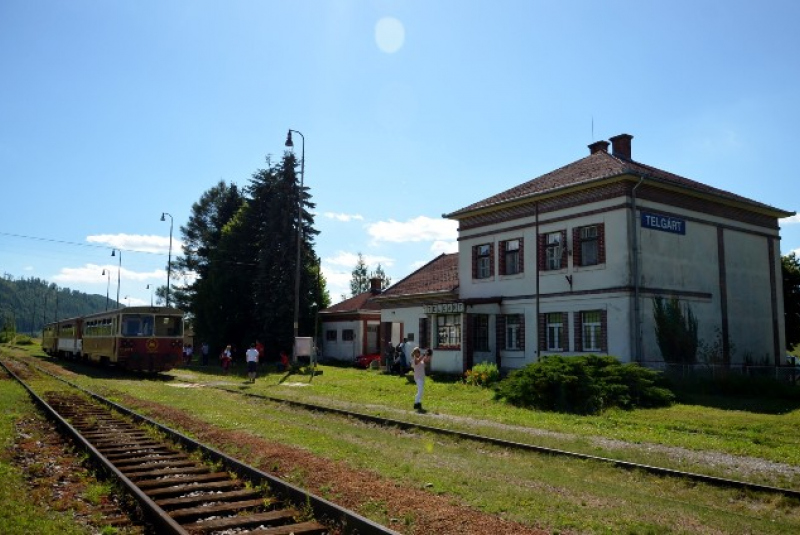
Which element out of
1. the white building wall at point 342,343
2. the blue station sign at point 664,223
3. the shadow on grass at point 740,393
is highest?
the blue station sign at point 664,223

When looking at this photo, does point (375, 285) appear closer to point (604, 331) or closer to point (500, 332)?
point (500, 332)

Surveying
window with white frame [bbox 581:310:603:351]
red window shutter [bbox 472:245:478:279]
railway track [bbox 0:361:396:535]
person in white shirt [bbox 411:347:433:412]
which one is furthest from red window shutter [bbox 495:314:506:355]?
railway track [bbox 0:361:396:535]

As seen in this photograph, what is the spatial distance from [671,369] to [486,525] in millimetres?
16422

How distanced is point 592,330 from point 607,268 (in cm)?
244

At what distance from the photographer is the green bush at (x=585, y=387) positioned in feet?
56.4

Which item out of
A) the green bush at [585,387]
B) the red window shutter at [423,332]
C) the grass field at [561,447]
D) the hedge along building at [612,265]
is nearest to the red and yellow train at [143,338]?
the grass field at [561,447]

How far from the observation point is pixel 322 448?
11.0 m

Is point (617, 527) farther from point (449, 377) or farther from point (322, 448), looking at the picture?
point (449, 377)

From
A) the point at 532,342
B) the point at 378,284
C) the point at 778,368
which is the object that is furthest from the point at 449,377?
the point at 378,284

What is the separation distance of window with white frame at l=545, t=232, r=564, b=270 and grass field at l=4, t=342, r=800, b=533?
7319 mm

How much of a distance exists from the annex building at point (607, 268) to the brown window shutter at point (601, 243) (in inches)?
1.9

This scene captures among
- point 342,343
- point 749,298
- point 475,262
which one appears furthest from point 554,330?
point 342,343

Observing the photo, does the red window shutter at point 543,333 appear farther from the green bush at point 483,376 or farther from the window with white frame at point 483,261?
the window with white frame at point 483,261

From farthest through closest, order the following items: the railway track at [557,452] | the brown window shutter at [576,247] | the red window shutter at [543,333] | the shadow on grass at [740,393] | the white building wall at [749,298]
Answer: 1. the white building wall at [749,298]
2. the red window shutter at [543,333]
3. the brown window shutter at [576,247]
4. the shadow on grass at [740,393]
5. the railway track at [557,452]
